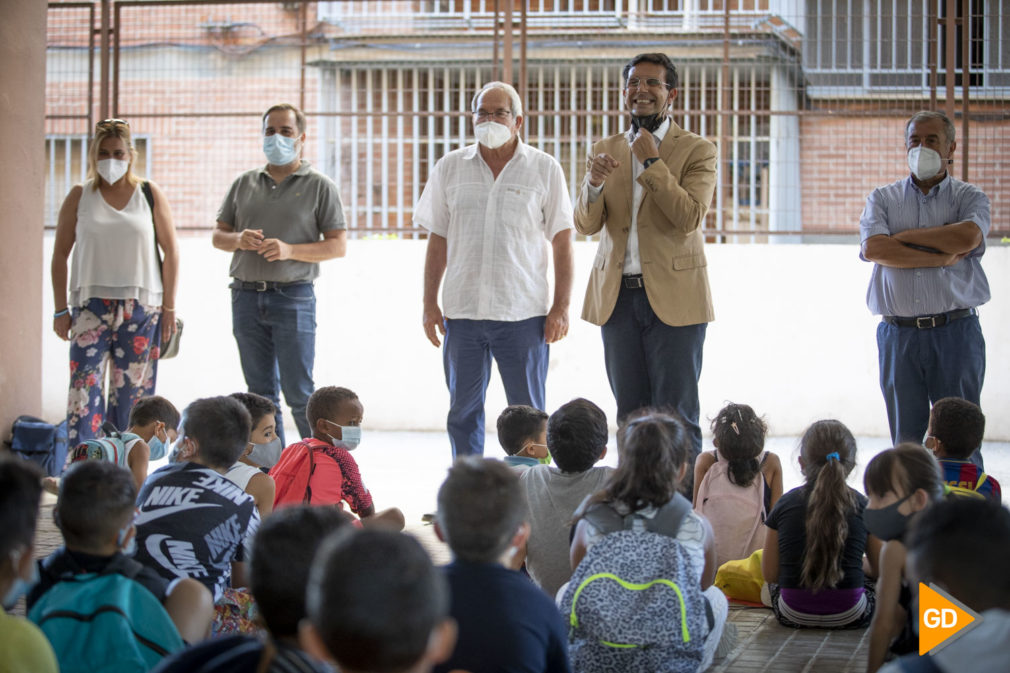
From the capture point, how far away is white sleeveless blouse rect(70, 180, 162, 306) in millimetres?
5406

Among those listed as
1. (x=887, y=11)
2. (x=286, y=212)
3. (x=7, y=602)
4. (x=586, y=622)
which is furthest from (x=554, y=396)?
(x=7, y=602)

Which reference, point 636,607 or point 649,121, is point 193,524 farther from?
point 649,121

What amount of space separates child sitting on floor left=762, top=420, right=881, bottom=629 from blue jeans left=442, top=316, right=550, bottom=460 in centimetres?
148

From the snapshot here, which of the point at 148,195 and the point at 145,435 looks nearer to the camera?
the point at 145,435

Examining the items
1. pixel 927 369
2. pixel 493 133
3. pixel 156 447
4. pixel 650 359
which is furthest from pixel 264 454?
pixel 927 369

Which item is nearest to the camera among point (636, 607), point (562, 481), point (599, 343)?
point (636, 607)

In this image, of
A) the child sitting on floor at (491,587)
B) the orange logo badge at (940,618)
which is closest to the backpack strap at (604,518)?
the child sitting on floor at (491,587)

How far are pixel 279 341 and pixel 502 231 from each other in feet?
3.85

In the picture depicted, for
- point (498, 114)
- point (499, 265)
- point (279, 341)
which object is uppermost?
point (498, 114)

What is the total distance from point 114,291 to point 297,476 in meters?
2.22

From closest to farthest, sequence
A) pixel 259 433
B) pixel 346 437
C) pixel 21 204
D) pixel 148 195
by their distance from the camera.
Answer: pixel 346 437 → pixel 259 433 → pixel 148 195 → pixel 21 204

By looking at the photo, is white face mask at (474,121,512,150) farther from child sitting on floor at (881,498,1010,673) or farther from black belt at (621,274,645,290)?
child sitting on floor at (881,498,1010,673)

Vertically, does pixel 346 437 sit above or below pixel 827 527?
above

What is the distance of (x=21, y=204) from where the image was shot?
240 inches
